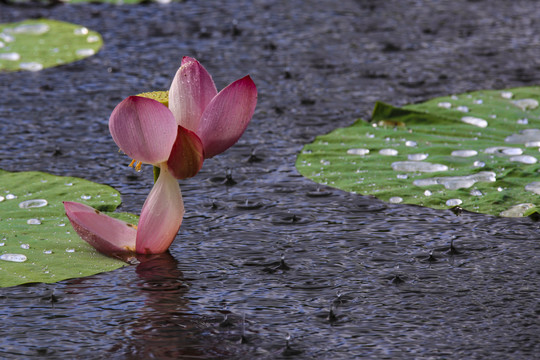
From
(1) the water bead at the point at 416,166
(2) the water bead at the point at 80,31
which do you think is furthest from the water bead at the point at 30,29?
(1) the water bead at the point at 416,166

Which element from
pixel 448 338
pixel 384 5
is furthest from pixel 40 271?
pixel 384 5

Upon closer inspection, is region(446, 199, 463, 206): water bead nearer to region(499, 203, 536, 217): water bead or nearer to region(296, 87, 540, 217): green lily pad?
region(296, 87, 540, 217): green lily pad

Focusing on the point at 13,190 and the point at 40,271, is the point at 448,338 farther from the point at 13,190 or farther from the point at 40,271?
the point at 13,190

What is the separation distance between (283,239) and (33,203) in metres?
0.70

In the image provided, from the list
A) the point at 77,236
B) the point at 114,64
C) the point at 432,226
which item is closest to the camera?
the point at 77,236

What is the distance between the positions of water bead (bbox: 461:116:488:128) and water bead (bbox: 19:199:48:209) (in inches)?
58.6

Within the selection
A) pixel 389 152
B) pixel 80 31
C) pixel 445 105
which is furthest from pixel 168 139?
pixel 80 31

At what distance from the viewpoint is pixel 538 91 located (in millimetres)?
3238

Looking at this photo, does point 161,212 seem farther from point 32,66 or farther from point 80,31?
point 80,31

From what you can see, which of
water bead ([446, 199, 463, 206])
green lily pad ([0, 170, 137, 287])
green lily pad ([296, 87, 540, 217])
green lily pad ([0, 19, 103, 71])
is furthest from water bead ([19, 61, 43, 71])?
water bead ([446, 199, 463, 206])

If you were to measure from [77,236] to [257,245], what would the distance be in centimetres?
46

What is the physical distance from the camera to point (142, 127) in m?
1.87

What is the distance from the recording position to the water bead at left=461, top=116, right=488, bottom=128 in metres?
2.91

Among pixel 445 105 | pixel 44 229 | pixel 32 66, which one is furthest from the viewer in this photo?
pixel 32 66
